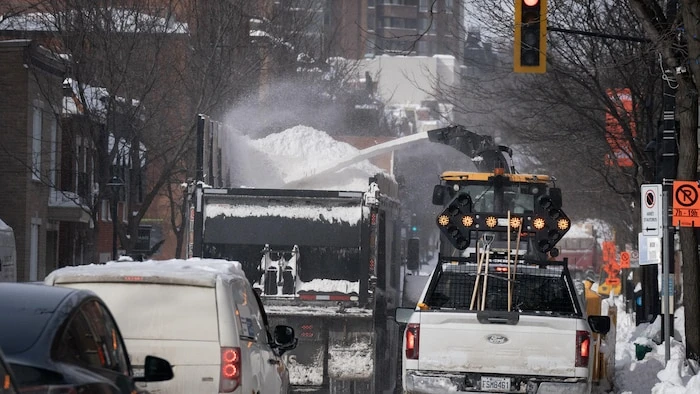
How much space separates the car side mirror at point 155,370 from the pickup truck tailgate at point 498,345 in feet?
16.4

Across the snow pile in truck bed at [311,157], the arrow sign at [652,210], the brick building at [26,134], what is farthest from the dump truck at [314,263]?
the brick building at [26,134]

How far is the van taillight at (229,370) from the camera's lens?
373 inches

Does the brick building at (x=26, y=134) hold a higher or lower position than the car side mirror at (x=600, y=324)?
higher

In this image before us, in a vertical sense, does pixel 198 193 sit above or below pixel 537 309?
above

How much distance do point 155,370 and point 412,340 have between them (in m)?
5.17

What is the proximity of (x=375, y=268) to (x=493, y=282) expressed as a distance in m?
4.41

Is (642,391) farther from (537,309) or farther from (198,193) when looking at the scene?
(198,193)

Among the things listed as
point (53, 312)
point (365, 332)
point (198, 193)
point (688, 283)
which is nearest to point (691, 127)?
point (688, 283)

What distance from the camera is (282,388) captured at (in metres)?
11.9

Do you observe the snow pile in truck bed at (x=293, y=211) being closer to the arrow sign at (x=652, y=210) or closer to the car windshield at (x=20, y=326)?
the arrow sign at (x=652, y=210)

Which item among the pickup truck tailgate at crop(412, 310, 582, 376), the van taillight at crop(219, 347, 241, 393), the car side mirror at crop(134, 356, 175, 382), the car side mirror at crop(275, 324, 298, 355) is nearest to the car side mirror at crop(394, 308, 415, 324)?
the pickup truck tailgate at crop(412, 310, 582, 376)

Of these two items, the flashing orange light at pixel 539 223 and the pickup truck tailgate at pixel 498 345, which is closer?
the pickup truck tailgate at pixel 498 345

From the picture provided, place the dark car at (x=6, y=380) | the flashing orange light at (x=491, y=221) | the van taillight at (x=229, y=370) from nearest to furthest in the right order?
1. the dark car at (x=6, y=380)
2. the van taillight at (x=229, y=370)
3. the flashing orange light at (x=491, y=221)

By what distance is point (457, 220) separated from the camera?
18156 mm
